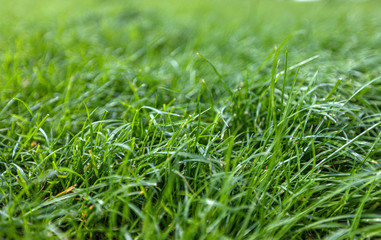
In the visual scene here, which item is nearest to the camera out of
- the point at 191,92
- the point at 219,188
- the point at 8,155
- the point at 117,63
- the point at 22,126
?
the point at 219,188

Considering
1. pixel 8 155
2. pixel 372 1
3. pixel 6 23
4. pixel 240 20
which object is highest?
pixel 6 23

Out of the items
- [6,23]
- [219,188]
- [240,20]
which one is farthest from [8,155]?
[240,20]

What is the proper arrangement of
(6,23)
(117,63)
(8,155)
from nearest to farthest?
1. (8,155)
2. (117,63)
3. (6,23)

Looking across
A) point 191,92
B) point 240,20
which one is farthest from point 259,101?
point 240,20

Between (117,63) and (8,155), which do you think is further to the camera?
(117,63)

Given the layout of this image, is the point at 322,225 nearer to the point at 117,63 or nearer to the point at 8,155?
the point at 8,155

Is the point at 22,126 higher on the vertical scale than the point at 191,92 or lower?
higher

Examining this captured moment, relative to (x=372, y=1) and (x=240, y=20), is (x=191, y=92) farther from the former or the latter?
(x=372, y=1)
